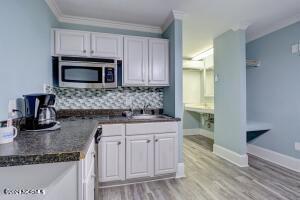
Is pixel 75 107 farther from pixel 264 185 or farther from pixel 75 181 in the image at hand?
pixel 264 185

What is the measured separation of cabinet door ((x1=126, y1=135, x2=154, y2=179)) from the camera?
2.27 metres

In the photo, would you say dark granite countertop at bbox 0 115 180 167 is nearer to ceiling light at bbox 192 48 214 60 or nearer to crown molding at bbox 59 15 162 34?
crown molding at bbox 59 15 162 34

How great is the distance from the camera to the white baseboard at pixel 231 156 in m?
2.89

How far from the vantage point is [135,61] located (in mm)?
2643

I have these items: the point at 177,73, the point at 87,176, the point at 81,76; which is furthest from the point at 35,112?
the point at 177,73

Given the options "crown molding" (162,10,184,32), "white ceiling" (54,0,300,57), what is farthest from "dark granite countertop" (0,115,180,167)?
"crown molding" (162,10,184,32)

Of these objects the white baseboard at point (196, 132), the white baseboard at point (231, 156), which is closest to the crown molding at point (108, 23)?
the white baseboard at point (231, 156)

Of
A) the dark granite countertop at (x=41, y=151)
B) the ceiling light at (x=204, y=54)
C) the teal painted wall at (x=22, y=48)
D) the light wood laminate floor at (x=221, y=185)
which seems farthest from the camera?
the ceiling light at (x=204, y=54)

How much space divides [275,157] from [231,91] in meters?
1.37

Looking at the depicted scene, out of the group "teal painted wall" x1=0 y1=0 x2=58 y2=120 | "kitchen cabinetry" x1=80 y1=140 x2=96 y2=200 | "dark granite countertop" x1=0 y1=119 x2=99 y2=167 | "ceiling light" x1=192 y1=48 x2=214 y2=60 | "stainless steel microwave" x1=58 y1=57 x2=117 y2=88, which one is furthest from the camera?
"ceiling light" x1=192 y1=48 x2=214 y2=60

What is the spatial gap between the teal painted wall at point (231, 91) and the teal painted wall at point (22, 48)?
9.49ft

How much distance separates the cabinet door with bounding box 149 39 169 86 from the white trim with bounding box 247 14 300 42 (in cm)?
190

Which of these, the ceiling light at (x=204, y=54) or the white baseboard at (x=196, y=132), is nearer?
the ceiling light at (x=204, y=54)

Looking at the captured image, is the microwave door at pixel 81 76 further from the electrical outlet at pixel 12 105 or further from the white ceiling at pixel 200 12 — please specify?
the electrical outlet at pixel 12 105
